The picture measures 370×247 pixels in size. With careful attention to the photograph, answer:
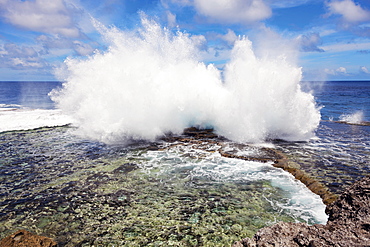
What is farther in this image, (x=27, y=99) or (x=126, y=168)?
(x=27, y=99)

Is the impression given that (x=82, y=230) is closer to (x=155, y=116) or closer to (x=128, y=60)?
(x=155, y=116)

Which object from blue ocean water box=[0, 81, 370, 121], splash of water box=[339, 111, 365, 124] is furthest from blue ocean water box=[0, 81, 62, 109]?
splash of water box=[339, 111, 365, 124]

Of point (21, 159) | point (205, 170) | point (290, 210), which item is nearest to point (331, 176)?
point (290, 210)

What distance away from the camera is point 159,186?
7828 millimetres

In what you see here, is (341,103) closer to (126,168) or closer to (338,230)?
(126,168)

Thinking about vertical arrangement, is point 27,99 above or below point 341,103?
above

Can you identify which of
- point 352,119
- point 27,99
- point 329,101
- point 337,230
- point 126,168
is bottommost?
point 352,119

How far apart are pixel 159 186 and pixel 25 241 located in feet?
13.3

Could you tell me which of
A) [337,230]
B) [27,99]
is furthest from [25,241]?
[27,99]

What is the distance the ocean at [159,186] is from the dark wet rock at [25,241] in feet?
1.11

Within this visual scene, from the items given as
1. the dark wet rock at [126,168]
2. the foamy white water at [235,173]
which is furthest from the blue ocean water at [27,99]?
the foamy white water at [235,173]

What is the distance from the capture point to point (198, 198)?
22.8 feet

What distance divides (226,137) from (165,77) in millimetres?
6131

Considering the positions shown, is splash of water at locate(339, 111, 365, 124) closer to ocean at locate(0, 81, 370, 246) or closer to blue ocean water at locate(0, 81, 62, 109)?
ocean at locate(0, 81, 370, 246)
